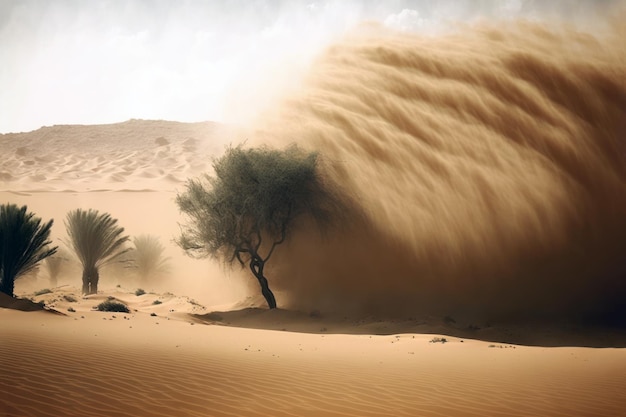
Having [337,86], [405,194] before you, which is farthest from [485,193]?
[337,86]

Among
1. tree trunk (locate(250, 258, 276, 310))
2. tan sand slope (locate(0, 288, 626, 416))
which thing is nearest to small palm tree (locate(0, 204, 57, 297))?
tan sand slope (locate(0, 288, 626, 416))

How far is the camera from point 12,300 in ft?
49.1

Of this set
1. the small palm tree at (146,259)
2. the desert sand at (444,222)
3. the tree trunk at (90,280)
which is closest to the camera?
the desert sand at (444,222)

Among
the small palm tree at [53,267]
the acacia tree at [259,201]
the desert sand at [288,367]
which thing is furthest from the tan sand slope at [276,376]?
the small palm tree at [53,267]

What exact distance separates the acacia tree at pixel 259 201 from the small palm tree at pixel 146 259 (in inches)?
488

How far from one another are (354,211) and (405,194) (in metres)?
2.00

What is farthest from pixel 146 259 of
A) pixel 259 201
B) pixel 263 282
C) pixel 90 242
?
pixel 259 201

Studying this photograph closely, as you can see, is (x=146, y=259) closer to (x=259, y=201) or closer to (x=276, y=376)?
(x=259, y=201)

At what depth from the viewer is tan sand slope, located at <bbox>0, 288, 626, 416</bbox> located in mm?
6152

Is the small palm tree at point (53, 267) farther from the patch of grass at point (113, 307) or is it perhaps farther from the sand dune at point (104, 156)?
the sand dune at point (104, 156)

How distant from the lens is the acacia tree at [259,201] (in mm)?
21469

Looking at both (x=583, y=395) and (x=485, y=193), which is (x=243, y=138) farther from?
(x=583, y=395)

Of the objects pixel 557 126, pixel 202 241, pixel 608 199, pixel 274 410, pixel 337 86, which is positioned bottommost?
pixel 274 410

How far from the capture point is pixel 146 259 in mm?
33781
